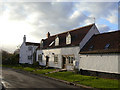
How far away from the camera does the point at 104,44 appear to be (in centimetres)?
2141

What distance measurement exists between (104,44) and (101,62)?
3.08 meters

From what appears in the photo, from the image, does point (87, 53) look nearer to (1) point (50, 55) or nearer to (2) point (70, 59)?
(2) point (70, 59)

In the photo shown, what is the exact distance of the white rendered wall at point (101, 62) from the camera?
18109 millimetres

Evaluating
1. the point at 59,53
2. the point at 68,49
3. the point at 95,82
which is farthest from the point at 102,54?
the point at 59,53

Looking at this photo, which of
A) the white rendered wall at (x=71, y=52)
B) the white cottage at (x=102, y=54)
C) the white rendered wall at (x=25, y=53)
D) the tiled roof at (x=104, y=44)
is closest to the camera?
the white cottage at (x=102, y=54)

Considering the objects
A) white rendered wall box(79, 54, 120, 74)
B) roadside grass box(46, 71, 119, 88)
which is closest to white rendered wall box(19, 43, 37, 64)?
white rendered wall box(79, 54, 120, 74)

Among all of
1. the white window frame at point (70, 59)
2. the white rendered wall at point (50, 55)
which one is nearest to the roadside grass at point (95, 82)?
the white window frame at point (70, 59)

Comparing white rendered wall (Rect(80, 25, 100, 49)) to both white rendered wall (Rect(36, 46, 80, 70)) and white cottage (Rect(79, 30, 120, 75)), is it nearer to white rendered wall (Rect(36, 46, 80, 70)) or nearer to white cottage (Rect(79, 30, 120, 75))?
white cottage (Rect(79, 30, 120, 75))

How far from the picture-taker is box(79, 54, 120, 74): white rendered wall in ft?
59.4

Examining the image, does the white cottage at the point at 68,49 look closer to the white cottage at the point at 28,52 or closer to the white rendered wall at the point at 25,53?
the white cottage at the point at 28,52

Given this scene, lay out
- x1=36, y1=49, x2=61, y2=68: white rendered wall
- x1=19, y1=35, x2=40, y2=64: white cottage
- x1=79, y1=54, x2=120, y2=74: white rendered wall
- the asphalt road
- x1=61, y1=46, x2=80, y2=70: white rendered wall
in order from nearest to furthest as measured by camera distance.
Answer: the asphalt road
x1=79, y1=54, x2=120, y2=74: white rendered wall
x1=61, y1=46, x2=80, y2=70: white rendered wall
x1=36, y1=49, x2=61, y2=68: white rendered wall
x1=19, y1=35, x2=40, y2=64: white cottage

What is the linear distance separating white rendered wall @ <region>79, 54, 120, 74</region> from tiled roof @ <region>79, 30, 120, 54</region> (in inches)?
28.8

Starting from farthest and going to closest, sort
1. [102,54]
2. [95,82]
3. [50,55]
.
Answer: [50,55] → [102,54] → [95,82]

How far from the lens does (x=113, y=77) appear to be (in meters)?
18.1
